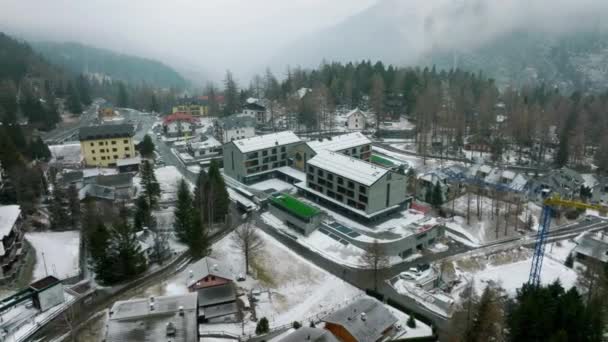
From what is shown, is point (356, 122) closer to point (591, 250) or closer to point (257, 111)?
point (257, 111)

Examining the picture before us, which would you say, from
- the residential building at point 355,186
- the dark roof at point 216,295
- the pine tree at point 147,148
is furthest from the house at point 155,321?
the pine tree at point 147,148

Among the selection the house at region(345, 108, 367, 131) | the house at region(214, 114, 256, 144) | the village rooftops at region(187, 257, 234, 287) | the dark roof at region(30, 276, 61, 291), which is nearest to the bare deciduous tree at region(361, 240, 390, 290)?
the village rooftops at region(187, 257, 234, 287)

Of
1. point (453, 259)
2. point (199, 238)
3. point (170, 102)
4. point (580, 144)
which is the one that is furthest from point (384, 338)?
point (170, 102)

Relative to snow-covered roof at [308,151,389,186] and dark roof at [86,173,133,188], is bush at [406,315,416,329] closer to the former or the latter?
snow-covered roof at [308,151,389,186]

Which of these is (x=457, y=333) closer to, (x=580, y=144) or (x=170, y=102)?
(x=580, y=144)

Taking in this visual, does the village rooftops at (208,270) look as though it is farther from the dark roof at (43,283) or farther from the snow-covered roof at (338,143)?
the snow-covered roof at (338,143)

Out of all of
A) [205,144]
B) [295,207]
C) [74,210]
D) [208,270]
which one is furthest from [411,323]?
[205,144]
